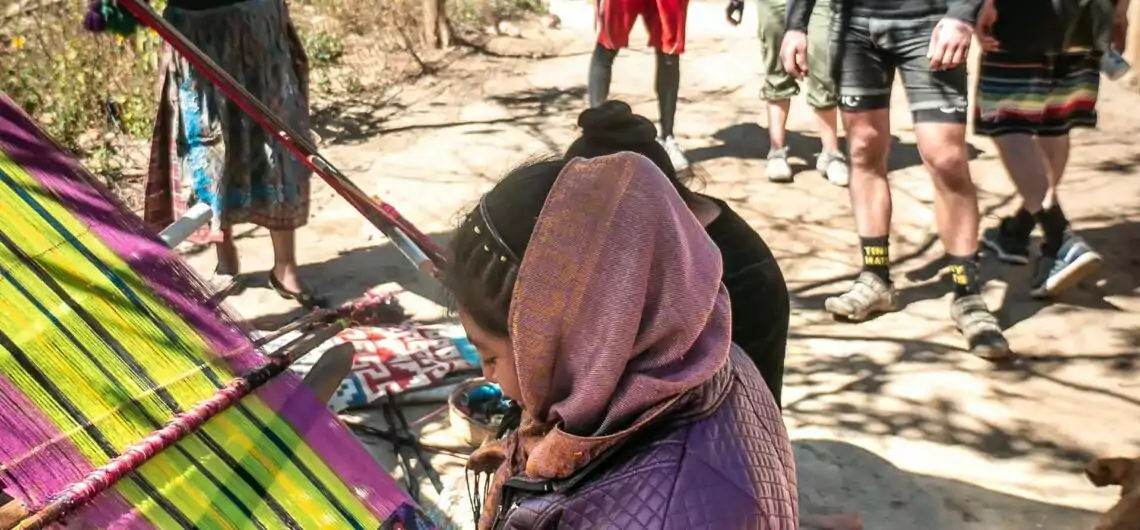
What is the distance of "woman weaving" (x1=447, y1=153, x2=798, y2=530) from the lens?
3.54 ft

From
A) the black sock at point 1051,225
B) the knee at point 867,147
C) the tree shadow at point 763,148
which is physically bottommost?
the tree shadow at point 763,148

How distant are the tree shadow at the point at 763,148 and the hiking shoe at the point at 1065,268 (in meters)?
1.64

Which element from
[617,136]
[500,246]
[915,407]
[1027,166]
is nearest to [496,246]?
[500,246]

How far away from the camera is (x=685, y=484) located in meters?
1.11

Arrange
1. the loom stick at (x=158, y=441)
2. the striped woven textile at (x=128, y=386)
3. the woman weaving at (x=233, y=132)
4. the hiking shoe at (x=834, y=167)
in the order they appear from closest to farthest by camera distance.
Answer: the loom stick at (x=158, y=441) → the striped woven textile at (x=128, y=386) → the woman weaving at (x=233, y=132) → the hiking shoe at (x=834, y=167)

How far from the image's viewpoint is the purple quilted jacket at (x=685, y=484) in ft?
3.63

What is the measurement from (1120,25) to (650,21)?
86.9 inches

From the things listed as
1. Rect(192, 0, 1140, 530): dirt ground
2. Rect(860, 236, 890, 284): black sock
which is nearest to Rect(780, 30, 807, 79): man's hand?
Rect(860, 236, 890, 284): black sock

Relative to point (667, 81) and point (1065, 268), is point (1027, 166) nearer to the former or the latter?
point (1065, 268)

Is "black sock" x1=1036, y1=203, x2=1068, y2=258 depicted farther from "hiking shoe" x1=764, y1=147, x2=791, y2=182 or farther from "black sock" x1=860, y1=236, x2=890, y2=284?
"hiking shoe" x1=764, y1=147, x2=791, y2=182

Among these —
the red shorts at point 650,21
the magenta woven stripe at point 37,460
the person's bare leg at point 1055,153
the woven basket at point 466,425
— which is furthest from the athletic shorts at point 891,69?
the magenta woven stripe at point 37,460

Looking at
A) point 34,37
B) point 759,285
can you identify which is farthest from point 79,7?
point 759,285

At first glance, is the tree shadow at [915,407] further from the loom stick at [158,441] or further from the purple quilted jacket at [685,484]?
the purple quilted jacket at [685,484]

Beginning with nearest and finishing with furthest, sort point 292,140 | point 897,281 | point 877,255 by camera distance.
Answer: point 292,140
point 877,255
point 897,281
